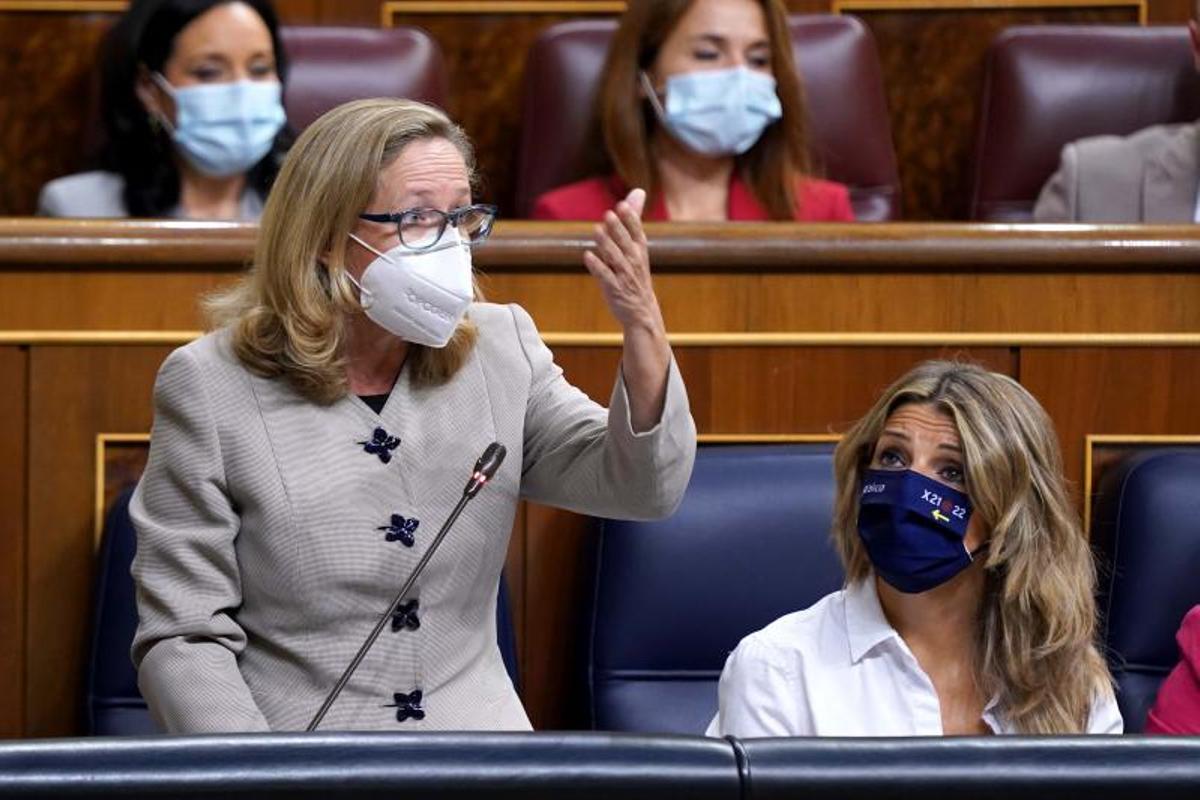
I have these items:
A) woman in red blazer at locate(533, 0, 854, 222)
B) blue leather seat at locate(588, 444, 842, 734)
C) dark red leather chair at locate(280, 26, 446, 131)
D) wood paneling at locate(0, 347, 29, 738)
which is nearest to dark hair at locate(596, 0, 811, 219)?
woman in red blazer at locate(533, 0, 854, 222)

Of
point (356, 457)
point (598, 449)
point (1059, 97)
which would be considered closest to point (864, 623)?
point (598, 449)

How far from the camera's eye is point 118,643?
1.23 m

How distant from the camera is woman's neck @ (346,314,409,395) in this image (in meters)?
1.06

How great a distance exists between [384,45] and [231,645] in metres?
0.88

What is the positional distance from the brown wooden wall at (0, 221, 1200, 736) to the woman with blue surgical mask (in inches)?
13.5

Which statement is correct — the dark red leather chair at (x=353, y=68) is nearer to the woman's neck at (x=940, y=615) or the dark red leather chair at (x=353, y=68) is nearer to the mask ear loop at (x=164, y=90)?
the mask ear loop at (x=164, y=90)

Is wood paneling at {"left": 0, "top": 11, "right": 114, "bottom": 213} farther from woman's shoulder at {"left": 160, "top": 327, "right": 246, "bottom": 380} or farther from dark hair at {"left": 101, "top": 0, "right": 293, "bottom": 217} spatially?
woman's shoulder at {"left": 160, "top": 327, "right": 246, "bottom": 380}

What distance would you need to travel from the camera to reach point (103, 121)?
1.68 metres

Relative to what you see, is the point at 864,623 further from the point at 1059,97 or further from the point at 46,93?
the point at 46,93

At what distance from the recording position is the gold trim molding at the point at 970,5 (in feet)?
6.32

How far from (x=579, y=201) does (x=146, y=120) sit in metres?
0.34

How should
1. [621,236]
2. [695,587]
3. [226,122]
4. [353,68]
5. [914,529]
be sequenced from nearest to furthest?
[621,236] → [914,529] → [695,587] → [226,122] → [353,68]

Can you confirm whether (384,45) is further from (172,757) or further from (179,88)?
(172,757)

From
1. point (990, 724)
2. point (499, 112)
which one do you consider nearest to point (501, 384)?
point (990, 724)
